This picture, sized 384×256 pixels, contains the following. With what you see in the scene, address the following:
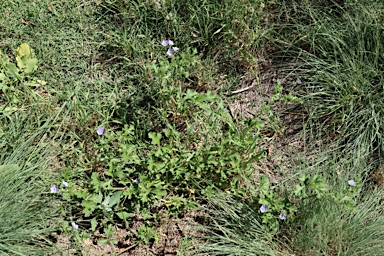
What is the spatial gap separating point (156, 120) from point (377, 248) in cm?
156

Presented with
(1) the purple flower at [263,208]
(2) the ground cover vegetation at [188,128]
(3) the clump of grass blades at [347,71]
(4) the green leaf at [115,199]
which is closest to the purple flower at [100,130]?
(2) the ground cover vegetation at [188,128]

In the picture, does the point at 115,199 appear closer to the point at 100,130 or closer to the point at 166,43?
the point at 100,130

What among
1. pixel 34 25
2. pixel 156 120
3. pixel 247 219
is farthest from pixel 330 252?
pixel 34 25

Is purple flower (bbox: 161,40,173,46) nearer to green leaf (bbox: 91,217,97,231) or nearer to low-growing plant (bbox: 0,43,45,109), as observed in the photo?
low-growing plant (bbox: 0,43,45,109)

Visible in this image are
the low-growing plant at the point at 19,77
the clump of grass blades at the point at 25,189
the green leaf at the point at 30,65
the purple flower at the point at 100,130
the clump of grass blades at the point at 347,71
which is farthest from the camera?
the green leaf at the point at 30,65

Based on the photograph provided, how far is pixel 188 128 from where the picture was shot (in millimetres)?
2986

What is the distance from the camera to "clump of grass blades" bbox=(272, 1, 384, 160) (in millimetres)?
3035

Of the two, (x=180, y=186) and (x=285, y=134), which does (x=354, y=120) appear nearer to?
(x=285, y=134)

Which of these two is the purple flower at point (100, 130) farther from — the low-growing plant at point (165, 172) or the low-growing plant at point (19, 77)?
the low-growing plant at point (19, 77)

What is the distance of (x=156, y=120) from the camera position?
3.19 m

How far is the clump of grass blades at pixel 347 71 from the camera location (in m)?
3.04

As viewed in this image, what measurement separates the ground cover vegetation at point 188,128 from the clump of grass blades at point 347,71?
0.01 meters

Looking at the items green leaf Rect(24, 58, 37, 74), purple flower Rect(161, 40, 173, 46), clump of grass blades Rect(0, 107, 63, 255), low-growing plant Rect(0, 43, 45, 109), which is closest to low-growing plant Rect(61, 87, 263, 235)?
clump of grass blades Rect(0, 107, 63, 255)

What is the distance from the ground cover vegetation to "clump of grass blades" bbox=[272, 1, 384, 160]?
0.04 ft
